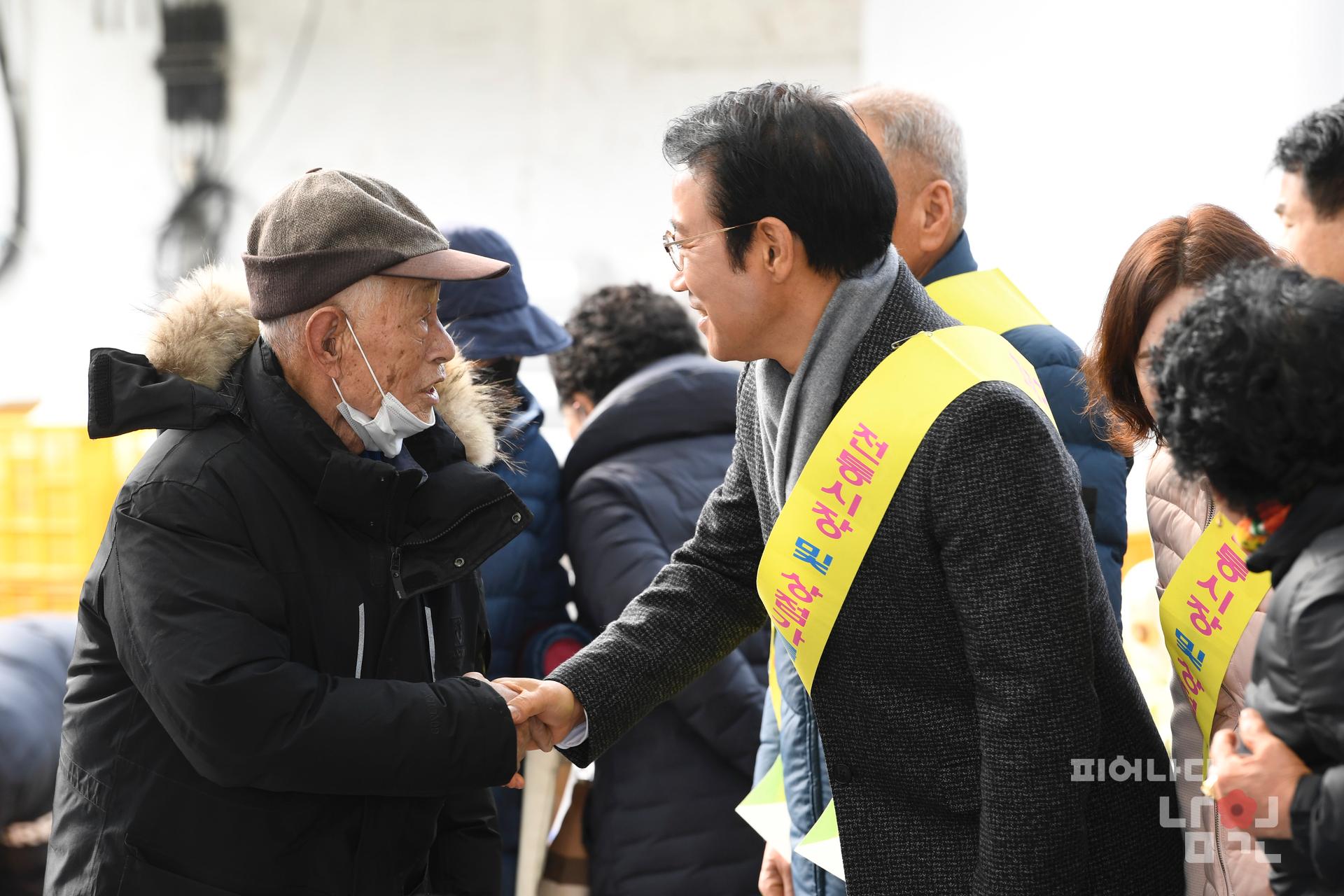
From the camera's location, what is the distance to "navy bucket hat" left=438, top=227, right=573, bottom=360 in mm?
2994

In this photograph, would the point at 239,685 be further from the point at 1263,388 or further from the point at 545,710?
the point at 1263,388

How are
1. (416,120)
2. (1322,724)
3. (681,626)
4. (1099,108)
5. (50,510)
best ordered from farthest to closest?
(416,120), (1099,108), (50,510), (681,626), (1322,724)

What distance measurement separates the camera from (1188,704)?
1896 millimetres

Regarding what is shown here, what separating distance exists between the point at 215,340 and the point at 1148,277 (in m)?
1.36

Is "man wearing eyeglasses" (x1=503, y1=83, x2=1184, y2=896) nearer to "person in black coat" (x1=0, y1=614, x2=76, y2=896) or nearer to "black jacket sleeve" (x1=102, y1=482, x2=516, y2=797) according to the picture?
"black jacket sleeve" (x1=102, y1=482, x2=516, y2=797)

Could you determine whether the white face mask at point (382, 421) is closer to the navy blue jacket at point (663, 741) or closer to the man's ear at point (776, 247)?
the man's ear at point (776, 247)

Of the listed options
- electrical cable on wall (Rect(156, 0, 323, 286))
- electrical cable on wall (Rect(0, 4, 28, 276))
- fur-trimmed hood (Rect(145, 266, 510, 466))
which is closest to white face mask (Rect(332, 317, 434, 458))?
fur-trimmed hood (Rect(145, 266, 510, 466))

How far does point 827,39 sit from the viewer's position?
604 cm

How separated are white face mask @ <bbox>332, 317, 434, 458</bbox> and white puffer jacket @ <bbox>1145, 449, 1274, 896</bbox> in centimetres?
105

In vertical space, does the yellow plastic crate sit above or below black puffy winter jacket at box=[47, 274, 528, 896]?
below

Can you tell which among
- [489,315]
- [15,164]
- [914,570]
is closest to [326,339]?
[914,570]

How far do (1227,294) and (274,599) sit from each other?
1167 millimetres

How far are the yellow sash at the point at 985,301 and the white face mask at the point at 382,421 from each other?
99cm

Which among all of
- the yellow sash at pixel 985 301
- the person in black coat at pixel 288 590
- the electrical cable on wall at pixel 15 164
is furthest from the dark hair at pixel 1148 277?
the electrical cable on wall at pixel 15 164
